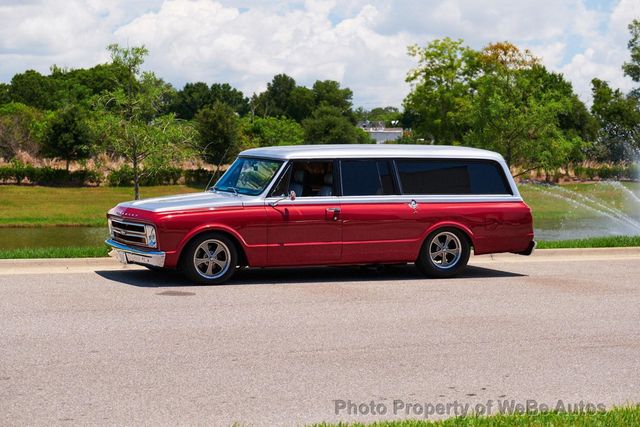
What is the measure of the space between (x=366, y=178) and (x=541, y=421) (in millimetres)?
7475

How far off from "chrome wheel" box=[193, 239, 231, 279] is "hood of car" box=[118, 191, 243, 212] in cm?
47

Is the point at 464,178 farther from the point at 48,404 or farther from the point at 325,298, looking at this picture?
the point at 48,404

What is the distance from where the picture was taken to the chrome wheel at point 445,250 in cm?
1400

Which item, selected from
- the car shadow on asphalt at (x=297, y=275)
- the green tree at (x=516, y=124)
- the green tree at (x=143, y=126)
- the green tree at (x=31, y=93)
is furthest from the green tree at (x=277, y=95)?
the car shadow on asphalt at (x=297, y=275)

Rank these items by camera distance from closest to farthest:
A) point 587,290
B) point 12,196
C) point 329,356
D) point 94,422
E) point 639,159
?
point 94,422 → point 329,356 → point 587,290 → point 12,196 → point 639,159

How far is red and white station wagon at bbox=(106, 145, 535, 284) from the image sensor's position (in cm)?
1264

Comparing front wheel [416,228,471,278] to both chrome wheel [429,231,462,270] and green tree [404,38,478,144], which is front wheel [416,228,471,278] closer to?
chrome wheel [429,231,462,270]

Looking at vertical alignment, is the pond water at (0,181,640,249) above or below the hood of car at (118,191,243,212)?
below

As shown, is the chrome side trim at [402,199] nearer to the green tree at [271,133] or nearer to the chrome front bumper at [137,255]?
the chrome front bumper at [137,255]

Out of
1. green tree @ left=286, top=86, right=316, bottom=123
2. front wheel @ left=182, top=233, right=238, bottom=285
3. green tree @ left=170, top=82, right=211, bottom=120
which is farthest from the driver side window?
green tree @ left=286, top=86, right=316, bottom=123

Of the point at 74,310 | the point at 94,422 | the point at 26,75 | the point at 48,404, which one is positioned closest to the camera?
the point at 94,422

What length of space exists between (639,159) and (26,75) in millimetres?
66081

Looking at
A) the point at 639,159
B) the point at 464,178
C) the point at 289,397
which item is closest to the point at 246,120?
the point at 639,159

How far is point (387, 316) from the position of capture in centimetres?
1062
